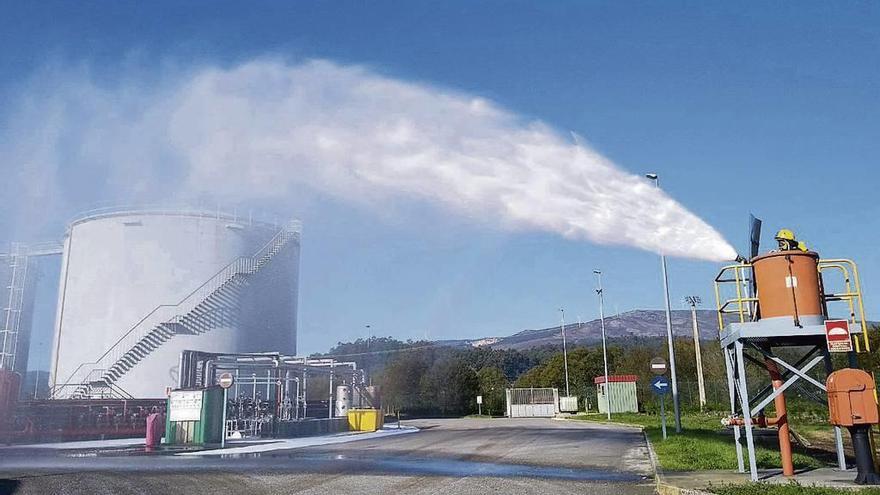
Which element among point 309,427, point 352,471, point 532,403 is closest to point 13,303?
point 309,427

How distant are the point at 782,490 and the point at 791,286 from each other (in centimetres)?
388

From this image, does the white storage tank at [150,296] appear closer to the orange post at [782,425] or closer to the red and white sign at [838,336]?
the orange post at [782,425]

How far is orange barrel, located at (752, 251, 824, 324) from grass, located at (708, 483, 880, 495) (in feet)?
10.1

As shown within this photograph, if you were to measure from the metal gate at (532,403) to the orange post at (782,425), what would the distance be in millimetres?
54007

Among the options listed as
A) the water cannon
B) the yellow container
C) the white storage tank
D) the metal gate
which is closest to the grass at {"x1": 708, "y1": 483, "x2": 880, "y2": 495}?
the water cannon

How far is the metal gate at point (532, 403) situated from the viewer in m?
66.4

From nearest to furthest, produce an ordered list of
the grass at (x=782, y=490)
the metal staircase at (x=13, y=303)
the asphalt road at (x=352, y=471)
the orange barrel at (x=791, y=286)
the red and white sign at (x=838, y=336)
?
the grass at (x=782, y=490) → the red and white sign at (x=838, y=336) → the orange barrel at (x=791, y=286) → the asphalt road at (x=352, y=471) → the metal staircase at (x=13, y=303)

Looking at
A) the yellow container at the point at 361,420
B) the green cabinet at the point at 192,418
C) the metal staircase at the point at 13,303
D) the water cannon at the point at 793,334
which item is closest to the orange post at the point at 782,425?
the water cannon at the point at 793,334

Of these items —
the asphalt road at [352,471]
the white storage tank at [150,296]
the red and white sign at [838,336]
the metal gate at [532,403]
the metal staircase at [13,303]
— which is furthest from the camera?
the metal gate at [532,403]

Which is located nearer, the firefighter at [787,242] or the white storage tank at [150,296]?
the firefighter at [787,242]

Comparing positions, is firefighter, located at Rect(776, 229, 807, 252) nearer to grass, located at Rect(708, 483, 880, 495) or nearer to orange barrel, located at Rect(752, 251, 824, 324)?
orange barrel, located at Rect(752, 251, 824, 324)

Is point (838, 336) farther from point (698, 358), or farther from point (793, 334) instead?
point (698, 358)

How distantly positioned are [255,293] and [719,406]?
116 ft

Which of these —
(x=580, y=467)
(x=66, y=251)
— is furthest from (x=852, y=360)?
(x=66, y=251)
